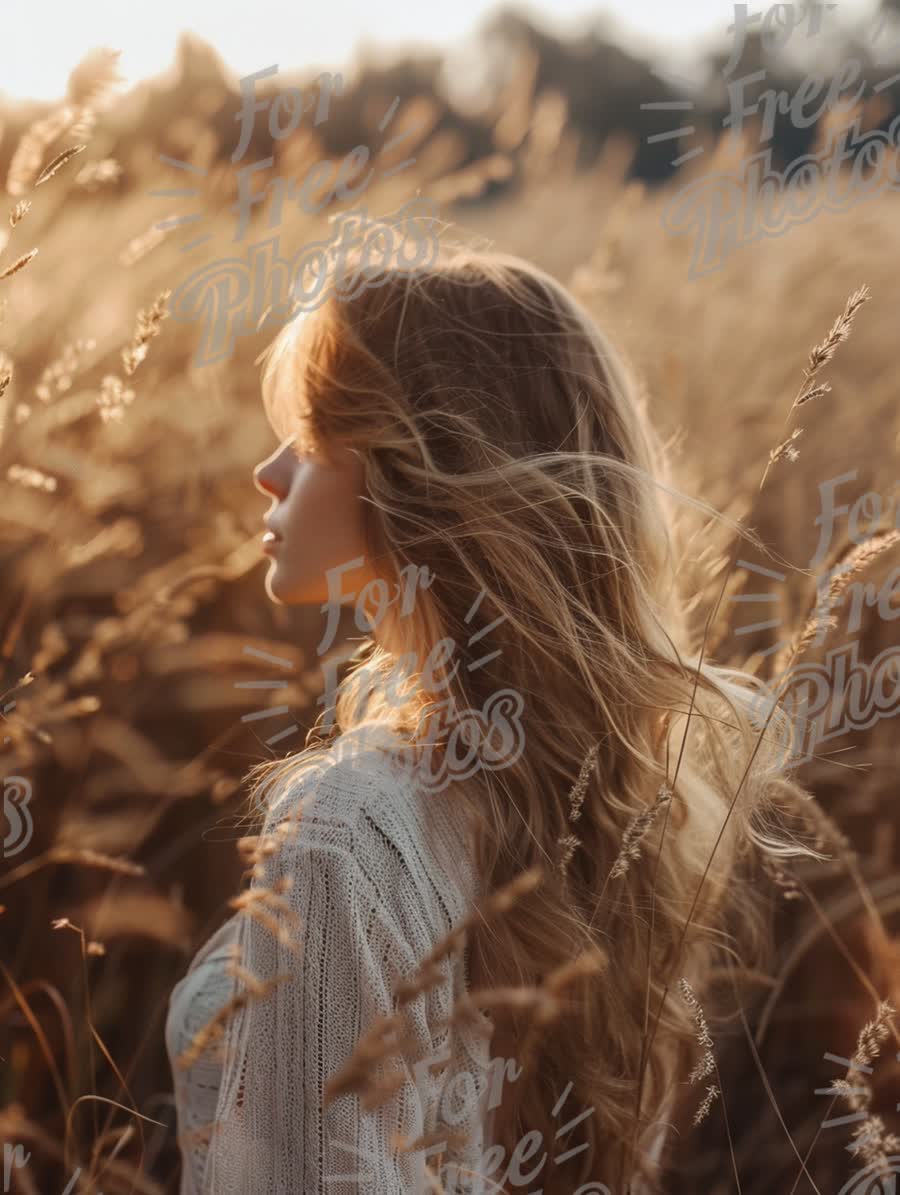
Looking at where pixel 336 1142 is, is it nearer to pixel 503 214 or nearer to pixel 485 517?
pixel 485 517

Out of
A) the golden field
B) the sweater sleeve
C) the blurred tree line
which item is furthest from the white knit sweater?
the blurred tree line

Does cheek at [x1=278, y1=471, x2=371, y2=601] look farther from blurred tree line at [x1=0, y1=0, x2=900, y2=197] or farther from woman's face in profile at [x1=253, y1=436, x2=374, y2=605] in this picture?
blurred tree line at [x1=0, y1=0, x2=900, y2=197]

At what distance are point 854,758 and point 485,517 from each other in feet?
2.94

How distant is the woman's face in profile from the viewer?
1.09m

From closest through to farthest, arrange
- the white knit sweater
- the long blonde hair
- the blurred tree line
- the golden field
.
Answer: the white knit sweater < the long blonde hair < the golden field < the blurred tree line

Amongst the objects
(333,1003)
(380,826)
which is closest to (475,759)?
(380,826)

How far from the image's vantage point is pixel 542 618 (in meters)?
1.07

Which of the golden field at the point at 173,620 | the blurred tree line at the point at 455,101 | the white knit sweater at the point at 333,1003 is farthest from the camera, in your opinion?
the blurred tree line at the point at 455,101

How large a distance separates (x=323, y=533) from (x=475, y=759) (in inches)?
10.2

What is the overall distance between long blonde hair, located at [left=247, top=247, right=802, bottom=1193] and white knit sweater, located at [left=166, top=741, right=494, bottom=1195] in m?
0.10

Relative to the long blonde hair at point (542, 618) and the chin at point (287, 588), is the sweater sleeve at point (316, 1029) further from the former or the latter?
the chin at point (287, 588)

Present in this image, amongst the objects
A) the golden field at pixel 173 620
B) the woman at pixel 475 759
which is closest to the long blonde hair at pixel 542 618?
the woman at pixel 475 759

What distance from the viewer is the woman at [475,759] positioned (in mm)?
914

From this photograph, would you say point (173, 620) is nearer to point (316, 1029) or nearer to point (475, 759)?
point (475, 759)
